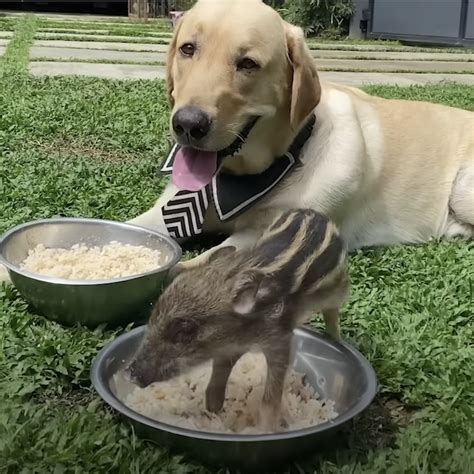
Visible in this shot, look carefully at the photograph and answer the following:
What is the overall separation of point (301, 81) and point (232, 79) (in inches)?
13.8

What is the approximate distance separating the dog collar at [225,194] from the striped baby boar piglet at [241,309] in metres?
1.38

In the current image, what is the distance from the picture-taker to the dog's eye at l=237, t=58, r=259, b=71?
10.7ft

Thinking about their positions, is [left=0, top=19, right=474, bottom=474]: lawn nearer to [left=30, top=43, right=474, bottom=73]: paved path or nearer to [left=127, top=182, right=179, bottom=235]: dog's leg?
[left=127, top=182, right=179, bottom=235]: dog's leg

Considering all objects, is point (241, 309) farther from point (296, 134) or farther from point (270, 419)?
point (296, 134)

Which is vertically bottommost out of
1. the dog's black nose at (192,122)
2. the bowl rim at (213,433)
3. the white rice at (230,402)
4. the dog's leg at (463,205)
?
the dog's leg at (463,205)

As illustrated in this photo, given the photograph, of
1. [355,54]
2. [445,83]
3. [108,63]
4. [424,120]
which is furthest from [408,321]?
[355,54]

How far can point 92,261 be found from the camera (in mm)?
3139

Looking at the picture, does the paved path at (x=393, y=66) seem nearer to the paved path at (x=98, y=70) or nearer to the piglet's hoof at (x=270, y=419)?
the paved path at (x=98, y=70)

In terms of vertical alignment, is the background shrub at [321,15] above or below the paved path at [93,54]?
below

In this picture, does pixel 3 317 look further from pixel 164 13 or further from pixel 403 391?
pixel 164 13

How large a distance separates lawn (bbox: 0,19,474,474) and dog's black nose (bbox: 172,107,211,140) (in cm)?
79

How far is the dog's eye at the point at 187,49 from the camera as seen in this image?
3283 mm

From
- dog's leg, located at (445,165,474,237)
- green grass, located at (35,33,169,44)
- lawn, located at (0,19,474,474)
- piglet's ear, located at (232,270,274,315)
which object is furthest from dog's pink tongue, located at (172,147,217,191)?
green grass, located at (35,33,169,44)

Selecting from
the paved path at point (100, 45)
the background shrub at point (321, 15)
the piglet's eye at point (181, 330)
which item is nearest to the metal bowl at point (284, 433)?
the piglet's eye at point (181, 330)
